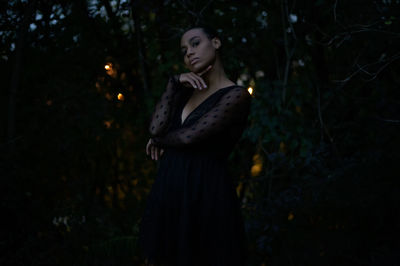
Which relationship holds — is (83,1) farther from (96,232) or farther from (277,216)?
(277,216)

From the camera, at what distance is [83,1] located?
173 inches

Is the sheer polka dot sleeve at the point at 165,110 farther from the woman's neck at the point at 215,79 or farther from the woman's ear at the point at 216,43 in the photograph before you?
the woman's ear at the point at 216,43

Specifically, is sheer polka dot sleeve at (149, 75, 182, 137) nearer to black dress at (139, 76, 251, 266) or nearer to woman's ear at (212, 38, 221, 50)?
black dress at (139, 76, 251, 266)

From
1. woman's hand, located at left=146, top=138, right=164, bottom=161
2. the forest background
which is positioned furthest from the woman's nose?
the forest background

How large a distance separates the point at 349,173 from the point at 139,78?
365cm

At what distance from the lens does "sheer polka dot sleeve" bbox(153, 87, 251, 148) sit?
7.25ft

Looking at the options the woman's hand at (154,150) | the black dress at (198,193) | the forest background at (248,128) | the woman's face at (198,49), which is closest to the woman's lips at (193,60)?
the woman's face at (198,49)

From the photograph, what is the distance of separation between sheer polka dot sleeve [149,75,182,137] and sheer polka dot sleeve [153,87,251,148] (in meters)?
0.07

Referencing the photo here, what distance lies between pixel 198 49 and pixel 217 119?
504 millimetres

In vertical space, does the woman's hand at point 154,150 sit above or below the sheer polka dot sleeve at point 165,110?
below

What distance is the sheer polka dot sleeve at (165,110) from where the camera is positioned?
2391mm

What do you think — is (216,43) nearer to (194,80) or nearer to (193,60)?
(193,60)

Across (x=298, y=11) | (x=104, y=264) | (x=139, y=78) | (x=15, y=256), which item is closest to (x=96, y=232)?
(x=104, y=264)

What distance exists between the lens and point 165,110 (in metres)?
2.42
